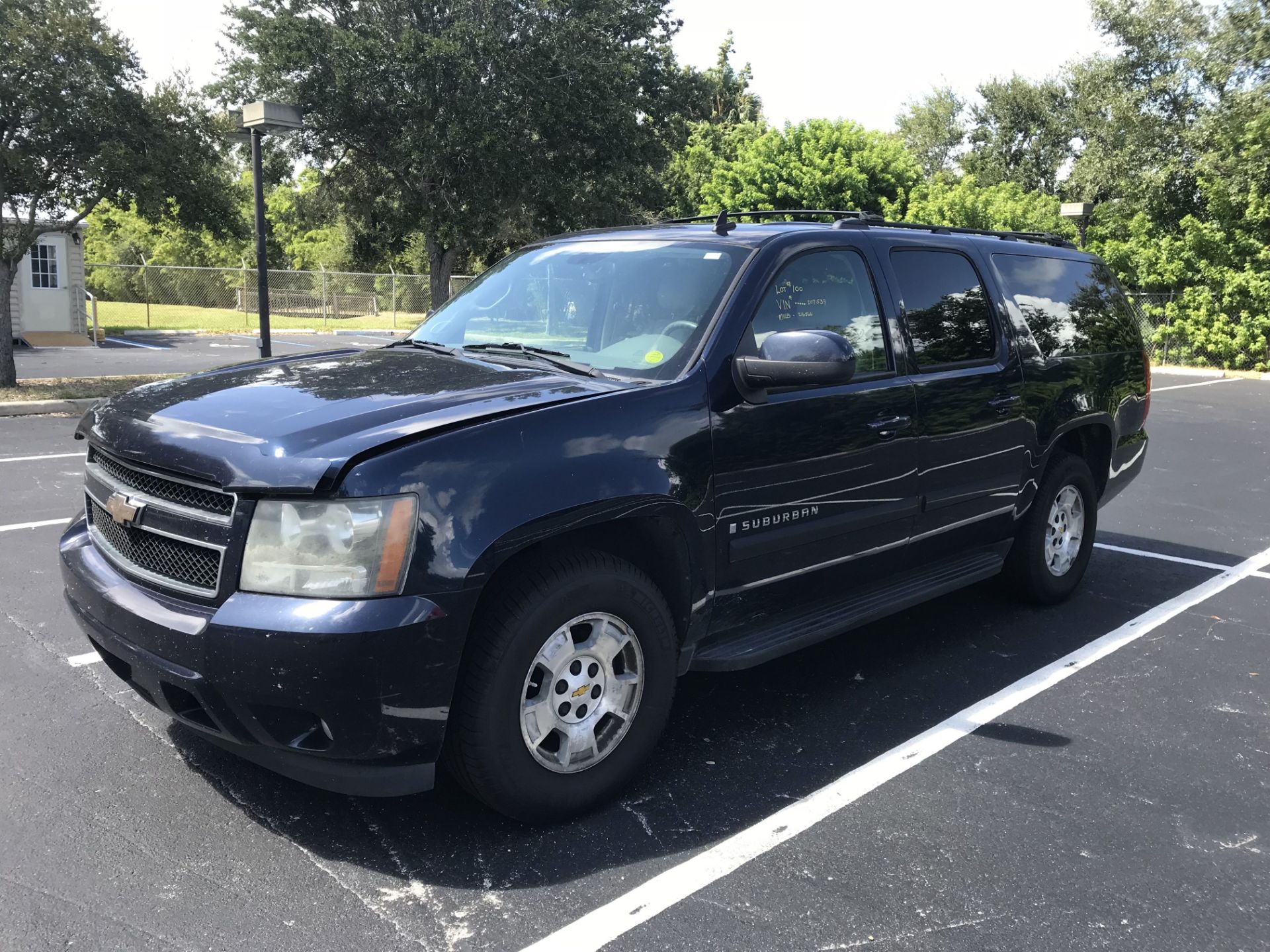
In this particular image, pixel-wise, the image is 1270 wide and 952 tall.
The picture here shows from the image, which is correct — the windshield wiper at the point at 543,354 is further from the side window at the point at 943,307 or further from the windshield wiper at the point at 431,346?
the side window at the point at 943,307

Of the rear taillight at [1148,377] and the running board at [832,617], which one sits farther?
the rear taillight at [1148,377]

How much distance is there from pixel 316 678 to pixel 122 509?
3.22ft

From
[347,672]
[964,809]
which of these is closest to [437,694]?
[347,672]

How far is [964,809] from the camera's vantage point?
3404 mm

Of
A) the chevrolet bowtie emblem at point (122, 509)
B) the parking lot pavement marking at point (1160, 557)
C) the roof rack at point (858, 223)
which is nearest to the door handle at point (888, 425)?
the roof rack at point (858, 223)

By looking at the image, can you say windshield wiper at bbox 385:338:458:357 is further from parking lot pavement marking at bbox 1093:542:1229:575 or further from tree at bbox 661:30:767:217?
tree at bbox 661:30:767:217

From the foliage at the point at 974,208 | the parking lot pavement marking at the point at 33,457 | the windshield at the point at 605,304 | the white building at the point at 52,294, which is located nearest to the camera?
the windshield at the point at 605,304

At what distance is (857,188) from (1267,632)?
21.3 m

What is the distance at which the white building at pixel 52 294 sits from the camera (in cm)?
2608

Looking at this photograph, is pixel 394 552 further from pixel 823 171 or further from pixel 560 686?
pixel 823 171

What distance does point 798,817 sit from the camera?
333 cm

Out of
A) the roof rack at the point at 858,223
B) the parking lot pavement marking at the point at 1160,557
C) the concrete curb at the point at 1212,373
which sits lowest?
the parking lot pavement marking at the point at 1160,557

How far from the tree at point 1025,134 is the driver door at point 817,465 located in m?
46.4

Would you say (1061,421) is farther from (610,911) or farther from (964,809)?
(610,911)
